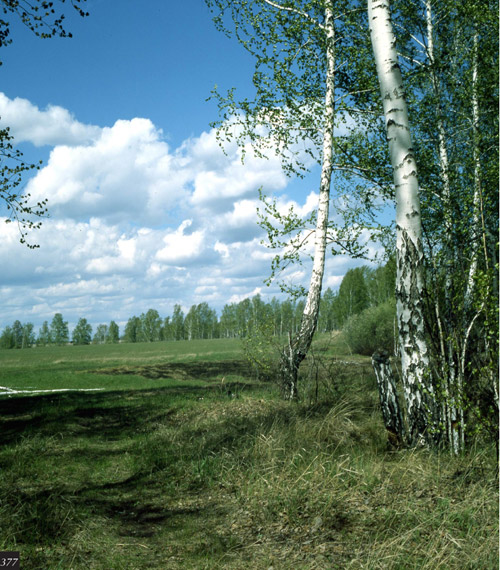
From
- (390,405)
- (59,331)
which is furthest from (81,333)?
(390,405)

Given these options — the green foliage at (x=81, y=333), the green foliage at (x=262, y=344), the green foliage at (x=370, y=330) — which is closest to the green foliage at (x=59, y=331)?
the green foliage at (x=81, y=333)

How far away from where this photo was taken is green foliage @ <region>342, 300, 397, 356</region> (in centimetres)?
3074

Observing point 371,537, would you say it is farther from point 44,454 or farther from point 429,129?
point 429,129

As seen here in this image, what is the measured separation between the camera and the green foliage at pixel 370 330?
30741mm

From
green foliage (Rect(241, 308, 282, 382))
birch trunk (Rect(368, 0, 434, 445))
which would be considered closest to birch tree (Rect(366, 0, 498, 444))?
birch trunk (Rect(368, 0, 434, 445))

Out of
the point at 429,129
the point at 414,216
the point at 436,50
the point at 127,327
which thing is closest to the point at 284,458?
the point at 414,216

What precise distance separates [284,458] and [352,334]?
27995 mm

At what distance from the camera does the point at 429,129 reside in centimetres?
1253

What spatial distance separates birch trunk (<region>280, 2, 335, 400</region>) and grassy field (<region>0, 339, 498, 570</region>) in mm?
1944

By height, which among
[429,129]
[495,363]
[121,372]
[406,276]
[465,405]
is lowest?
[121,372]

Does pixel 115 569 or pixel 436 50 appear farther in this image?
pixel 436 50

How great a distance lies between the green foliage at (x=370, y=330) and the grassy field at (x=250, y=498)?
23340mm

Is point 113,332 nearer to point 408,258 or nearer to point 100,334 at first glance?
point 100,334

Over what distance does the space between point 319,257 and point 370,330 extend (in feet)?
73.5
